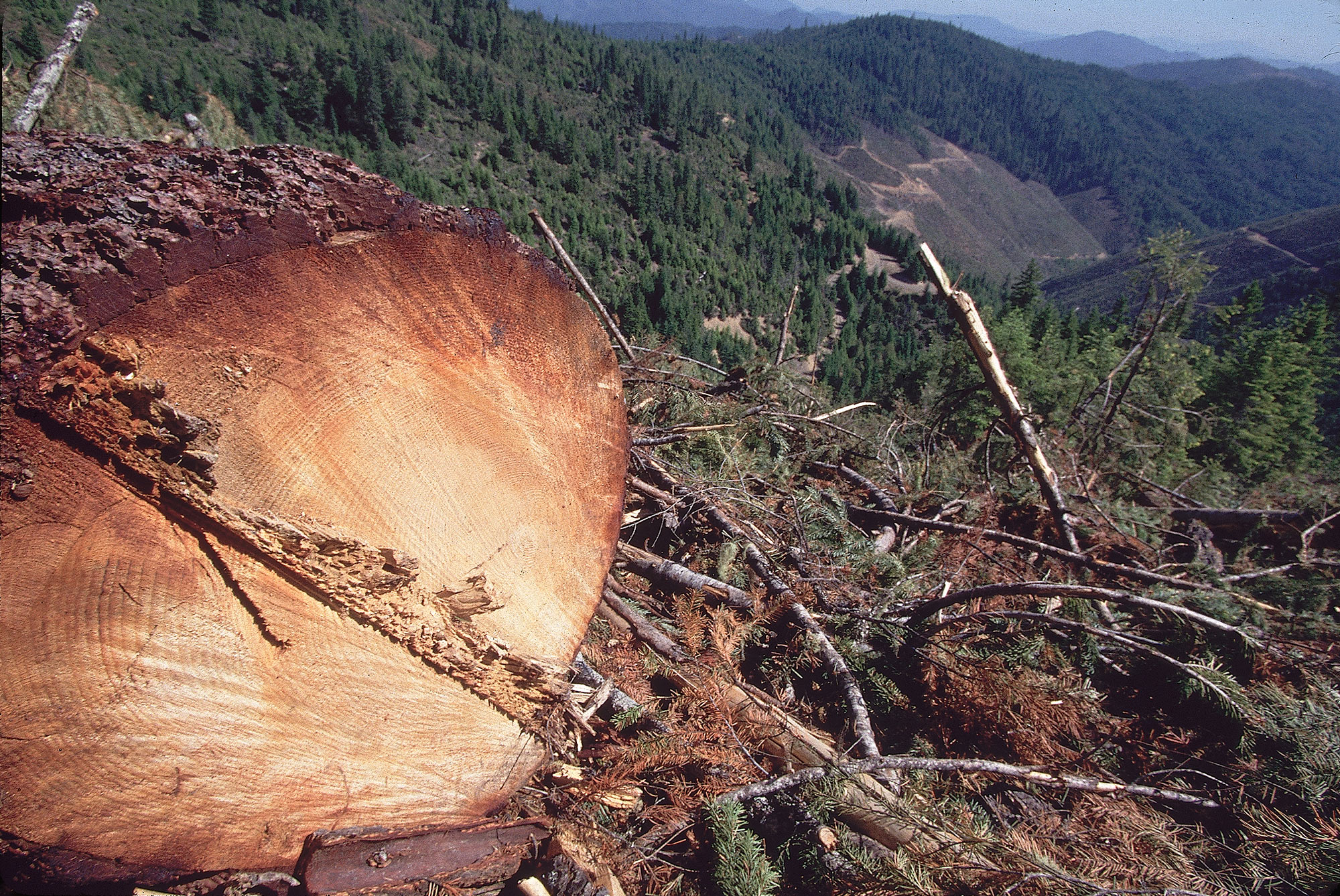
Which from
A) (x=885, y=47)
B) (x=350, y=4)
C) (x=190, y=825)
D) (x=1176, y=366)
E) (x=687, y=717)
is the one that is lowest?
(x=1176, y=366)

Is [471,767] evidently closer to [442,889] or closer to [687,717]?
[442,889]

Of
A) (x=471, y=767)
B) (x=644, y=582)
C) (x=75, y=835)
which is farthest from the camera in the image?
(x=644, y=582)

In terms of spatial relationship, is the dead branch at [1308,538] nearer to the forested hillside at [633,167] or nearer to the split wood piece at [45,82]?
the forested hillside at [633,167]

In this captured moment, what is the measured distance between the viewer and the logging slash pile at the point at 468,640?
128 cm

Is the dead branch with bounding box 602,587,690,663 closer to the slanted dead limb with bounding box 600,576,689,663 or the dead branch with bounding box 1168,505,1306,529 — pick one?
the slanted dead limb with bounding box 600,576,689,663

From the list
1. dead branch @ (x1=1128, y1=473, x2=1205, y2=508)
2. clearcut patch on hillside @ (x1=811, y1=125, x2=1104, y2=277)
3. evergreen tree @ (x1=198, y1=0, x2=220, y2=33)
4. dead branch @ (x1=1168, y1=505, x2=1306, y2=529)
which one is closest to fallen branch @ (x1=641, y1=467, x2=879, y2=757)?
dead branch @ (x1=1168, y1=505, x2=1306, y2=529)

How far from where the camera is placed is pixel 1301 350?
2369 centimetres

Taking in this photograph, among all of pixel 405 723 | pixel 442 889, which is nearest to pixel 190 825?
pixel 405 723

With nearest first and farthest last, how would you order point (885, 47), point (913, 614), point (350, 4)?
1. point (913, 614)
2. point (350, 4)
3. point (885, 47)

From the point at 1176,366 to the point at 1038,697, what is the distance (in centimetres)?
2261

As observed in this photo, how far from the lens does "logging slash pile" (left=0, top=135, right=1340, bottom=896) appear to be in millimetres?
1279

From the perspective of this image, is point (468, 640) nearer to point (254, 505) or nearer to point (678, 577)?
point (254, 505)

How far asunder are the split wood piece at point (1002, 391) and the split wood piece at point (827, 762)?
220cm

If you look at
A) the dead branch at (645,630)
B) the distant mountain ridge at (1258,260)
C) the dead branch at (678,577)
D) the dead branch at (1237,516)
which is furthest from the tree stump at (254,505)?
the distant mountain ridge at (1258,260)
